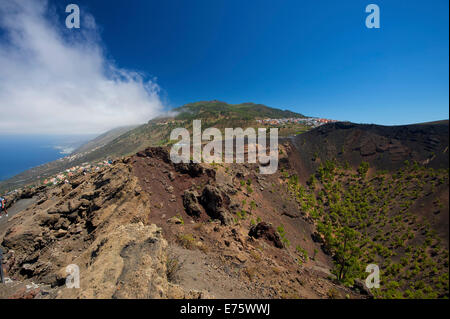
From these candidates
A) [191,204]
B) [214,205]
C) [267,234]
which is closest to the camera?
[191,204]

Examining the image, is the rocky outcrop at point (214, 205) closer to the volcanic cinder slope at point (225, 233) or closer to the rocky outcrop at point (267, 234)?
the volcanic cinder slope at point (225, 233)

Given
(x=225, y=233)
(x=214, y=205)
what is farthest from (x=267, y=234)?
(x=214, y=205)

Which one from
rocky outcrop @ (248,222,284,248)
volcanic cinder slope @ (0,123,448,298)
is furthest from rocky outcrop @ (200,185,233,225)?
rocky outcrop @ (248,222,284,248)

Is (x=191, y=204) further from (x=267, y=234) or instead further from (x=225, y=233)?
(x=267, y=234)

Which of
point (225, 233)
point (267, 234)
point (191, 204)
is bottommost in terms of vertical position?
point (267, 234)

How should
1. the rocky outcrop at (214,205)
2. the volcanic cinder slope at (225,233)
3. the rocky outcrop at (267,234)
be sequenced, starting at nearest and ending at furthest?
the volcanic cinder slope at (225,233) < the rocky outcrop at (214,205) < the rocky outcrop at (267,234)

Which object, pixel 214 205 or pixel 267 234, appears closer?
pixel 214 205

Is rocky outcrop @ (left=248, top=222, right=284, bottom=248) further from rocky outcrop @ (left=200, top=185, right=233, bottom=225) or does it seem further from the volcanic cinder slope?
rocky outcrop @ (left=200, top=185, right=233, bottom=225)

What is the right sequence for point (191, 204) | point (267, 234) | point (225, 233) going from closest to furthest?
point (225, 233) → point (191, 204) → point (267, 234)

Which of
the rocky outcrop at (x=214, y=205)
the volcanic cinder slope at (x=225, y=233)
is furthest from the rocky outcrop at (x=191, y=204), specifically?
the rocky outcrop at (x=214, y=205)

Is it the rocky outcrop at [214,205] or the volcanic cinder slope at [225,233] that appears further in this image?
the rocky outcrop at [214,205]

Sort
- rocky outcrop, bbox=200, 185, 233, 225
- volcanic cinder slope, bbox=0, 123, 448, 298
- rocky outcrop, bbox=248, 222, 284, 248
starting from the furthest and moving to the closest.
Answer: rocky outcrop, bbox=248, 222, 284, 248 → rocky outcrop, bbox=200, 185, 233, 225 → volcanic cinder slope, bbox=0, 123, 448, 298
